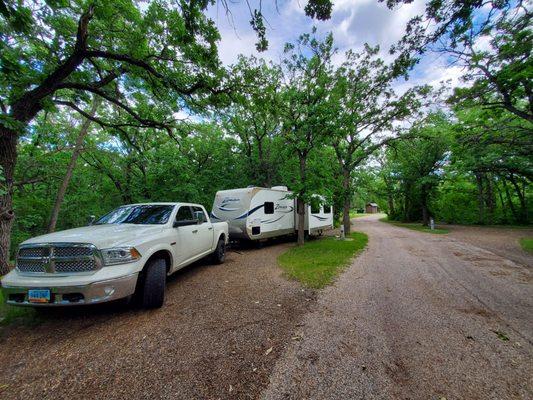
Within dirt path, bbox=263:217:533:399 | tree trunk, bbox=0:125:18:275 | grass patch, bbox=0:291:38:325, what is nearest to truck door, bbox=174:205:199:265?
grass patch, bbox=0:291:38:325

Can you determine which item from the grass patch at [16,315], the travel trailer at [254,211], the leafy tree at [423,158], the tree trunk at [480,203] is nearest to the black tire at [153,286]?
the grass patch at [16,315]

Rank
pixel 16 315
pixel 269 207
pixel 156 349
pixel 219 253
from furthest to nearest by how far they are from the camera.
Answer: pixel 269 207 → pixel 219 253 → pixel 16 315 → pixel 156 349

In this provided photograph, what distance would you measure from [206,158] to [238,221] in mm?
8705

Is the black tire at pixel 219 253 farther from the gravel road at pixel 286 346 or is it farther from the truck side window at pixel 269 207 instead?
the truck side window at pixel 269 207

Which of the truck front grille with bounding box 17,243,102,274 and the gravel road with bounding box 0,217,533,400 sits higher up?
the truck front grille with bounding box 17,243,102,274

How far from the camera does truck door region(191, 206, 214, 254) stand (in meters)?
5.63

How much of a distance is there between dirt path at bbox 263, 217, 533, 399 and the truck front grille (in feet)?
9.47

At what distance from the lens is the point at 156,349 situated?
2.64m

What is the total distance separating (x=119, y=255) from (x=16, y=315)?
1961 millimetres

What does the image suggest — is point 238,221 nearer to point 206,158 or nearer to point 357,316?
point 357,316

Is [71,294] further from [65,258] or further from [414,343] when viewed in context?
[414,343]

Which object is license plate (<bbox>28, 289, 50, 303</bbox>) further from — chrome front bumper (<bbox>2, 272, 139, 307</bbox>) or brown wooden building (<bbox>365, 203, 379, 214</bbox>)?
brown wooden building (<bbox>365, 203, 379, 214</bbox>)

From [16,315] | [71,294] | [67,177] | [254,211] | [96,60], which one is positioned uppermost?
[96,60]

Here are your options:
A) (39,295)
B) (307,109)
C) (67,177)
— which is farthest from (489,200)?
(67,177)
